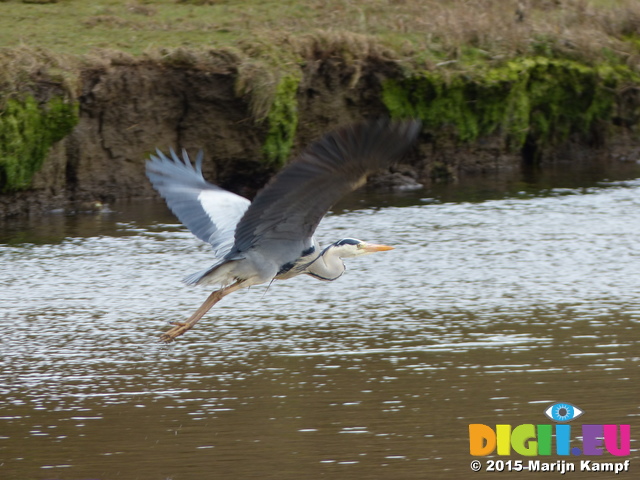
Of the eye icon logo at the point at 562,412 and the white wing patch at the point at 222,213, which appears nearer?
the eye icon logo at the point at 562,412

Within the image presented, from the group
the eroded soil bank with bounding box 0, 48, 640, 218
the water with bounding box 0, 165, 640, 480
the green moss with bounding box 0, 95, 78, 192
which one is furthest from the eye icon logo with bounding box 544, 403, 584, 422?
the green moss with bounding box 0, 95, 78, 192

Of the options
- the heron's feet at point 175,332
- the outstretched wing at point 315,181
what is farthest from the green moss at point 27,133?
the outstretched wing at point 315,181

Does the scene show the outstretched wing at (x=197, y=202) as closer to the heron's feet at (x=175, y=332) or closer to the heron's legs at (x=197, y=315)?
the heron's legs at (x=197, y=315)

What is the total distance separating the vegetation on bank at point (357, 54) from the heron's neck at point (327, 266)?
6092mm

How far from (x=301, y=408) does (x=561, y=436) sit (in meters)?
1.39

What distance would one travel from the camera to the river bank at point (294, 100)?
11945mm

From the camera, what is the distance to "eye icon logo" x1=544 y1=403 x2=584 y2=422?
17.8 feet

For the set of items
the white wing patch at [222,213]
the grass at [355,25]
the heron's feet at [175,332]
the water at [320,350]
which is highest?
the grass at [355,25]

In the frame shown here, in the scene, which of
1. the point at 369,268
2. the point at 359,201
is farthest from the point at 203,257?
the point at 359,201

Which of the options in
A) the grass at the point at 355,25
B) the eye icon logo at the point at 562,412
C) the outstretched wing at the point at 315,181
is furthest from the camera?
the grass at the point at 355,25

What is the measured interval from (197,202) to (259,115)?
6159 mm

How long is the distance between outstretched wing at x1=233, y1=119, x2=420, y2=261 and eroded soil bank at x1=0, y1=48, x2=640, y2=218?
648 cm

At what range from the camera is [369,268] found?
9211 millimetres

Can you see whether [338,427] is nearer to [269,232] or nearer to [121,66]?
[269,232]
